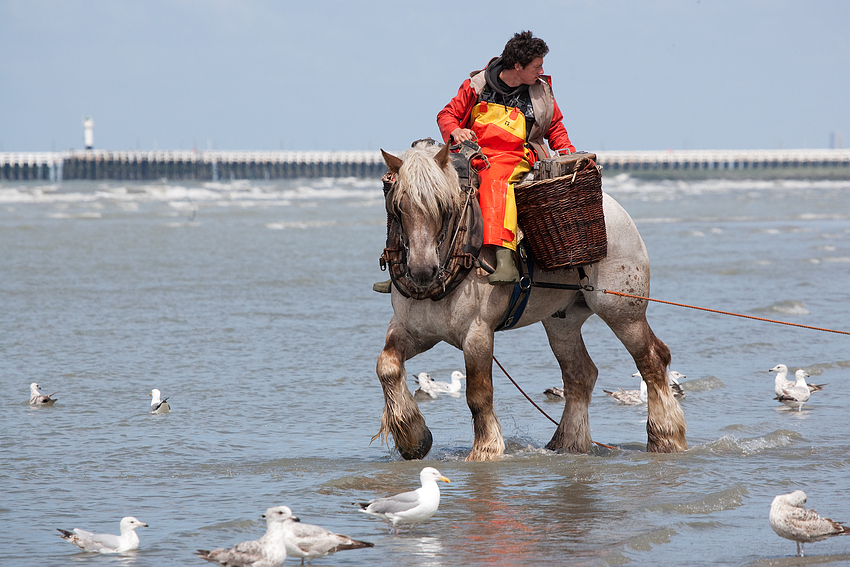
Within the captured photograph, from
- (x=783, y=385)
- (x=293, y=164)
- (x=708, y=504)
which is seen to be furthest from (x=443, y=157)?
(x=293, y=164)

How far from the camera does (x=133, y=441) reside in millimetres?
7031

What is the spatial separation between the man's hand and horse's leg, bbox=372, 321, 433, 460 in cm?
112

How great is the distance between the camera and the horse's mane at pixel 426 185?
558cm

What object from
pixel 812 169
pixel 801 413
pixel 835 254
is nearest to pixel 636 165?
pixel 812 169

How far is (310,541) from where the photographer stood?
4.43 metres

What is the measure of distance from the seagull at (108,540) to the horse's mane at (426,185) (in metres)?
2.15

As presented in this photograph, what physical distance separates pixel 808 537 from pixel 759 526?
534 millimetres

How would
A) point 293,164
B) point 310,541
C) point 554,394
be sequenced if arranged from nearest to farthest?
point 310,541 < point 554,394 < point 293,164

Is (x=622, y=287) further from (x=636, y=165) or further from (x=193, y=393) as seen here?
(x=636, y=165)

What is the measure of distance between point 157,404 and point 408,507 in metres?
3.78

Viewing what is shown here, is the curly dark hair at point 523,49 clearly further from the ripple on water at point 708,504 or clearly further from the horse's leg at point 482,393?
the ripple on water at point 708,504

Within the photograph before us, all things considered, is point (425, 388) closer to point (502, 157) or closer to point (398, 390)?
point (398, 390)

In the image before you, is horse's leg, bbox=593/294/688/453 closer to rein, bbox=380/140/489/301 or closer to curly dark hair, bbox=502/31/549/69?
rein, bbox=380/140/489/301

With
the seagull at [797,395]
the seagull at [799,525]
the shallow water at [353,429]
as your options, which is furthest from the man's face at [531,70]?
the seagull at [797,395]
